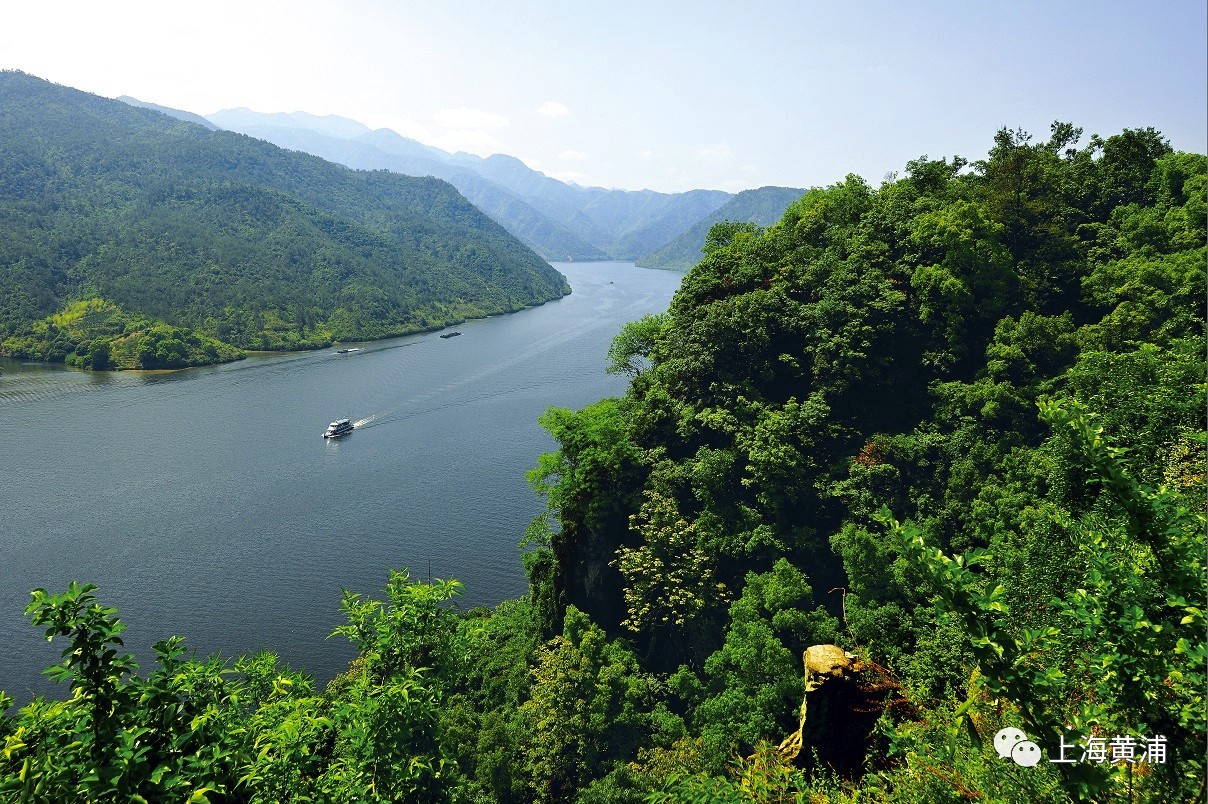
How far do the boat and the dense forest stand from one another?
33.4 metres

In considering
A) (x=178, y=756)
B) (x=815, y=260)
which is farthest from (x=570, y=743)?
(x=815, y=260)

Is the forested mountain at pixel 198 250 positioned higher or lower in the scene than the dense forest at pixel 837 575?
higher

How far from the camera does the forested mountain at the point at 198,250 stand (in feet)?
338

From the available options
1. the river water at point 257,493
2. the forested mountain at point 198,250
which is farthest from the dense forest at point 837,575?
the forested mountain at point 198,250

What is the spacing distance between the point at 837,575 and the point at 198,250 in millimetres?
134471

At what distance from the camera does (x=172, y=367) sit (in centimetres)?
8750

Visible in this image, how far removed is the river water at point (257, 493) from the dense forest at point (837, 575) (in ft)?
31.4

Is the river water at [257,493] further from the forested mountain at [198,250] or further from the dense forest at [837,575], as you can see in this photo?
the forested mountain at [198,250]

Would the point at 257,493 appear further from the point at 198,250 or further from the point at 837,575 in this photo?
the point at 198,250

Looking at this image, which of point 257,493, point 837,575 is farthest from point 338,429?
point 837,575

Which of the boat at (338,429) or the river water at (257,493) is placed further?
the boat at (338,429)

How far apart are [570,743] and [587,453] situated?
12.1m

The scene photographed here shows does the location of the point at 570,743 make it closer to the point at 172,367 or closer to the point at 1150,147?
the point at 1150,147

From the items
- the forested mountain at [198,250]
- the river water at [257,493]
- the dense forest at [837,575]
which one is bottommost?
the river water at [257,493]
